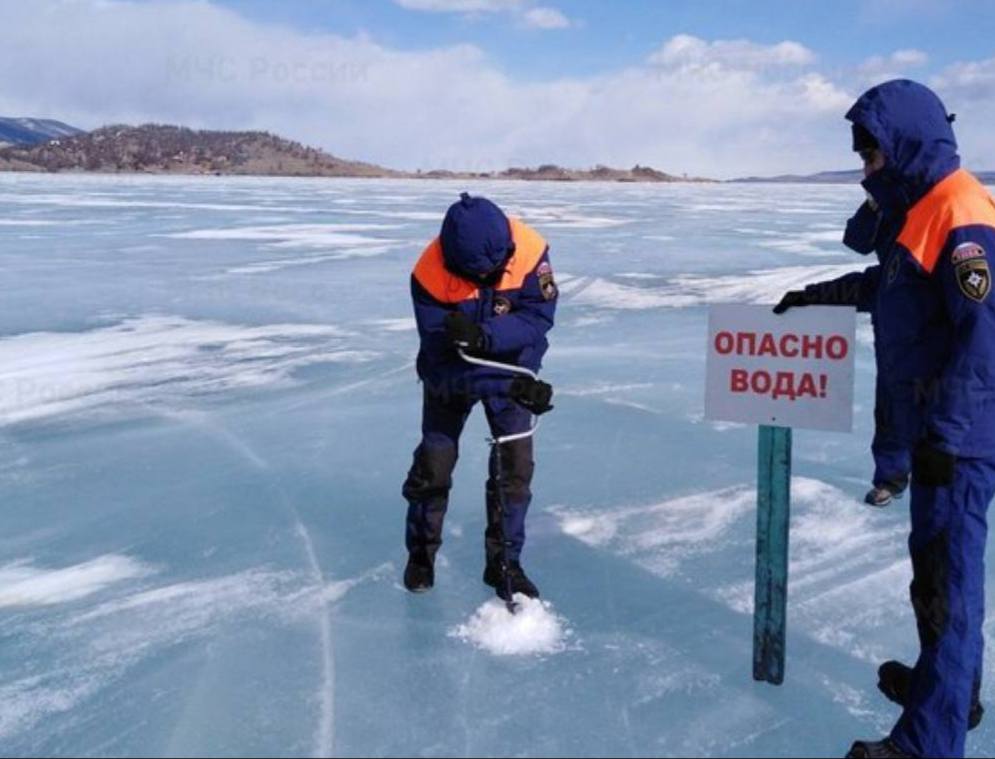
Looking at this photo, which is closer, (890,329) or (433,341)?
(890,329)

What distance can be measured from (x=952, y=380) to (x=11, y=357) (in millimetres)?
6298

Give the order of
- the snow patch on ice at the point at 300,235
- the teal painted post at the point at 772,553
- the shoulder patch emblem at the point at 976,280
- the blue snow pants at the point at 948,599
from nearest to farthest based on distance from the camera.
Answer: the shoulder patch emblem at the point at 976,280
the blue snow pants at the point at 948,599
the teal painted post at the point at 772,553
the snow patch on ice at the point at 300,235

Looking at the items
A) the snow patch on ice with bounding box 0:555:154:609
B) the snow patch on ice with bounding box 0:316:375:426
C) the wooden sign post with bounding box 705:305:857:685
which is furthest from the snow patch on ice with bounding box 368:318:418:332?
the wooden sign post with bounding box 705:305:857:685

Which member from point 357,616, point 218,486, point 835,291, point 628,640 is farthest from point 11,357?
point 835,291

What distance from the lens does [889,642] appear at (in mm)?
2693

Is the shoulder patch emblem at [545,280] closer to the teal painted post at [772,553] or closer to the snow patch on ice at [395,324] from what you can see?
the teal painted post at [772,553]

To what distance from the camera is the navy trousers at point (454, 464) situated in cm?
290

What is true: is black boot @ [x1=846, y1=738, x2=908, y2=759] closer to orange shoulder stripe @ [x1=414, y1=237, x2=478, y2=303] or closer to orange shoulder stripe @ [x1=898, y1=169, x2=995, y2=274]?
orange shoulder stripe @ [x1=898, y1=169, x2=995, y2=274]

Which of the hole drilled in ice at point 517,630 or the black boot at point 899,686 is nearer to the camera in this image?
the black boot at point 899,686

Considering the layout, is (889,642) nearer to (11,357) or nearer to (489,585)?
(489,585)

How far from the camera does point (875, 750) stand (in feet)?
6.75

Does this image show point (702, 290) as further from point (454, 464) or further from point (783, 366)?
point (783, 366)

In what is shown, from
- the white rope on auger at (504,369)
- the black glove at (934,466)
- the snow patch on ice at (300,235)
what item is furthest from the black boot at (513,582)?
the snow patch on ice at (300,235)

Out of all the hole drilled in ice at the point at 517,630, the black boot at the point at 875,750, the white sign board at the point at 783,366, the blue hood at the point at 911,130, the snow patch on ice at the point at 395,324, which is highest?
the blue hood at the point at 911,130
